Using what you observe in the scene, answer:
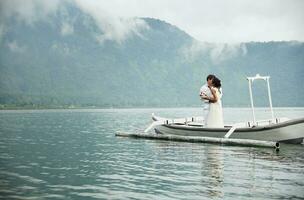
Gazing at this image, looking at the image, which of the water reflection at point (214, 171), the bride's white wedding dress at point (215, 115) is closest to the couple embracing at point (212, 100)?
the bride's white wedding dress at point (215, 115)

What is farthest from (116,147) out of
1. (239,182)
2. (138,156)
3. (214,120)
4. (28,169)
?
(239,182)

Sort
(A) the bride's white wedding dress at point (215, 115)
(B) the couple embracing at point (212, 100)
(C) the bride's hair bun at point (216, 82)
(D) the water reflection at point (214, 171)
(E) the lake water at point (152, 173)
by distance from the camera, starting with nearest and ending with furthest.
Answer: (E) the lake water at point (152, 173)
(D) the water reflection at point (214, 171)
(C) the bride's hair bun at point (216, 82)
(B) the couple embracing at point (212, 100)
(A) the bride's white wedding dress at point (215, 115)

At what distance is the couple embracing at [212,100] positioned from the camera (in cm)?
2769

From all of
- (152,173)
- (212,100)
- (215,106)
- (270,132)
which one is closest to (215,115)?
(215,106)

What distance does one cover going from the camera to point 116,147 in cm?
2761

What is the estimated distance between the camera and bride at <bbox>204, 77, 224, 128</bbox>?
2786 cm

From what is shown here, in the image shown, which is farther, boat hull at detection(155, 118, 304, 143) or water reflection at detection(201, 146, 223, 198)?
boat hull at detection(155, 118, 304, 143)

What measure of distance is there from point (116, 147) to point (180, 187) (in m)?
13.8

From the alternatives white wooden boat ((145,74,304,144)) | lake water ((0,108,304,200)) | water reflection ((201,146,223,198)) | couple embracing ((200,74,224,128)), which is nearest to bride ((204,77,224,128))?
couple embracing ((200,74,224,128))

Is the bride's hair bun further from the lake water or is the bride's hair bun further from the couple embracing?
the lake water

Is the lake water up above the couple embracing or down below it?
below

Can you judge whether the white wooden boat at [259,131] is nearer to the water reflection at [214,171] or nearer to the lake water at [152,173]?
the lake water at [152,173]

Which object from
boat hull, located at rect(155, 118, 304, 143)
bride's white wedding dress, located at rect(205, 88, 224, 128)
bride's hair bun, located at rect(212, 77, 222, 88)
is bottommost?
boat hull, located at rect(155, 118, 304, 143)

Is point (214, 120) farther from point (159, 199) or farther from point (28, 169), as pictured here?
point (159, 199)
